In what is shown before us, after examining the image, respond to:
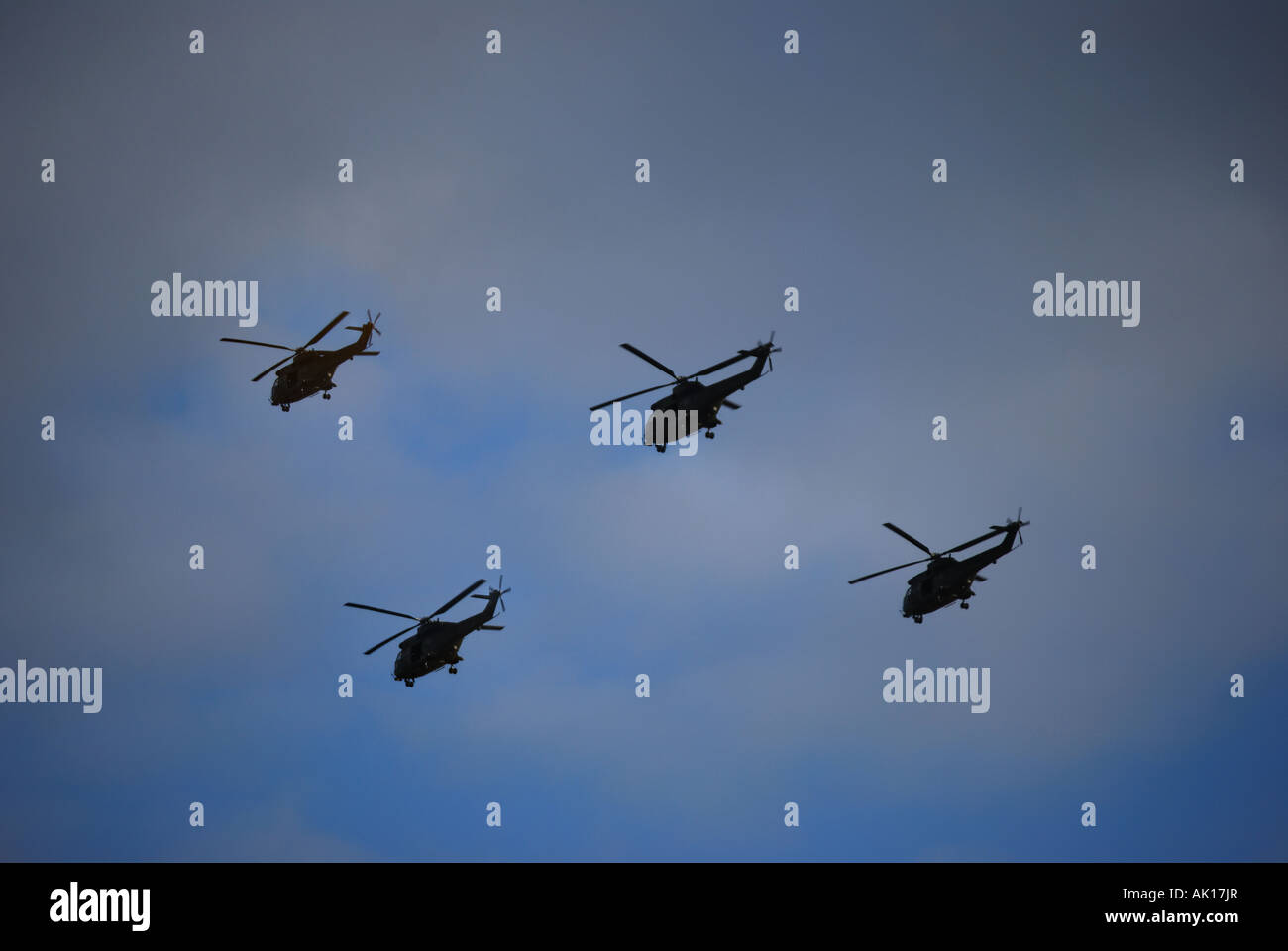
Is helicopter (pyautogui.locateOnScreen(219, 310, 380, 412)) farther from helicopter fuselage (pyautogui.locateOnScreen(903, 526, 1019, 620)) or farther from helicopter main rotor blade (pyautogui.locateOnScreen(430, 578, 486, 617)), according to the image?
helicopter fuselage (pyautogui.locateOnScreen(903, 526, 1019, 620))

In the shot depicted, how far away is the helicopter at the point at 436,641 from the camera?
93.3 meters

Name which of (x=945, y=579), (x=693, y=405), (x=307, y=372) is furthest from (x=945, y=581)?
(x=307, y=372)

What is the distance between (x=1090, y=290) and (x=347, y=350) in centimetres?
4294

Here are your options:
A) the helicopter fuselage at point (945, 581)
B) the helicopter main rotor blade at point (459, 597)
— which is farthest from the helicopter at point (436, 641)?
the helicopter fuselage at point (945, 581)

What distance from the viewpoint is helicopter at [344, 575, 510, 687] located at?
93312mm

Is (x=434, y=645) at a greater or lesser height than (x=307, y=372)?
lesser

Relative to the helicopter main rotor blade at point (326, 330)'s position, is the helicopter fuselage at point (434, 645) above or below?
below

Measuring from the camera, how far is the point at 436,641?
9406 centimetres

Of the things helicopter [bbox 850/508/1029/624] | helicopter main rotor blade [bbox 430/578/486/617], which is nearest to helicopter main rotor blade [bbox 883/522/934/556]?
helicopter [bbox 850/508/1029/624]

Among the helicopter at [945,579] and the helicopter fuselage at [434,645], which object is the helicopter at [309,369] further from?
the helicopter at [945,579]

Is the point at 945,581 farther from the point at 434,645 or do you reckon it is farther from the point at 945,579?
the point at 434,645

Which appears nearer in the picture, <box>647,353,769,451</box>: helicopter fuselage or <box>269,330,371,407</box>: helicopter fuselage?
<box>647,353,769,451</box>: helicopter fuselage
